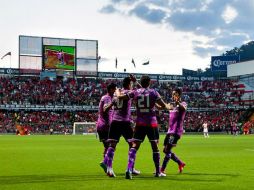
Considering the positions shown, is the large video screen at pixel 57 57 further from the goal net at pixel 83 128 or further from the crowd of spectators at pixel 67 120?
the goal net at pixel 83 128

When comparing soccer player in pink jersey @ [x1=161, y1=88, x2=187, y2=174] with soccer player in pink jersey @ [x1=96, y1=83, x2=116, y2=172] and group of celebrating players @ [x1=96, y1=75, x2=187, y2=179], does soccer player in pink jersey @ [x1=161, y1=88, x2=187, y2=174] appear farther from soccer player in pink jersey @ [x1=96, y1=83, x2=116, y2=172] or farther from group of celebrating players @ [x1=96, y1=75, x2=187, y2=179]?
soccer player in pink jersey @ [x1=96, y1=83, x2=116, y2=172]

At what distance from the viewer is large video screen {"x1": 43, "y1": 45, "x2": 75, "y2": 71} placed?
83688 mm

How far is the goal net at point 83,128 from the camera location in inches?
2918

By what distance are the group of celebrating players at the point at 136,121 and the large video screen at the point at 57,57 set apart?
228 ft

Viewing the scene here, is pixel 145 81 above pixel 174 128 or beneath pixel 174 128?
above

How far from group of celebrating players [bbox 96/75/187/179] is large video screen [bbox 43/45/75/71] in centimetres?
6938

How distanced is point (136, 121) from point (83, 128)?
6244 centimetres

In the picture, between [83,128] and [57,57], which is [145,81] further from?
[57,57]

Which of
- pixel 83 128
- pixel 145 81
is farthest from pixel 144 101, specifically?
pixel 83 128

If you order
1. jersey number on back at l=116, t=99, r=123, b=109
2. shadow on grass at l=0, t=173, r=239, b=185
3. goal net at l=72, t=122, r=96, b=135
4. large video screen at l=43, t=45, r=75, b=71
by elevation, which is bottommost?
goal net at l=72, t=122, r=96, b=135

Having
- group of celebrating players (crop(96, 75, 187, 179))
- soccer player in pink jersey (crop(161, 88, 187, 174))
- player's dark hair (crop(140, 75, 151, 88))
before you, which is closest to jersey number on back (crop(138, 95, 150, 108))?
group of celebrating players (crop(96, 75, 187, 179))

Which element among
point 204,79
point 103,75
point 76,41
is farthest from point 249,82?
point 76,41

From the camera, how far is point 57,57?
8425 cm

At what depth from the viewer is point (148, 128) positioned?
1342cm
